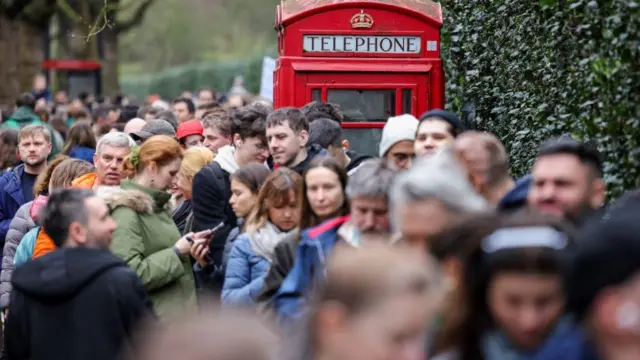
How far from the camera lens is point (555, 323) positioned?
463 cm

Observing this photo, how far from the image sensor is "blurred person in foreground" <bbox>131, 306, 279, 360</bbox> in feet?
10.3

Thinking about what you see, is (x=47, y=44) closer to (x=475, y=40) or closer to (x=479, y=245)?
(x=475, y=40)

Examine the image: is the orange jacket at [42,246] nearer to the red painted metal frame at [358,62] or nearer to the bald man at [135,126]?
the bald man at [135,126]

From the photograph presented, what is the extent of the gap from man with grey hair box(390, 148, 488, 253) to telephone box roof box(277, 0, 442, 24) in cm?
832

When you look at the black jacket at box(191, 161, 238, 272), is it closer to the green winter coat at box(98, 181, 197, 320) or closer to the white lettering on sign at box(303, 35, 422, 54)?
the green winter coat at box(98, 181, 197, 320)

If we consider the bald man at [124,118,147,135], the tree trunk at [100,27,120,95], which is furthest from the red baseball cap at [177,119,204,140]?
the tree trunk at [100,27,120,95]

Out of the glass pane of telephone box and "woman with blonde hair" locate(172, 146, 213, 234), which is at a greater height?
the glass pane of telephone box

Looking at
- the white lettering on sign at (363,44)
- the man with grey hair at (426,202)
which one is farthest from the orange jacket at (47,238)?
the white lettering on sign at (363,44)

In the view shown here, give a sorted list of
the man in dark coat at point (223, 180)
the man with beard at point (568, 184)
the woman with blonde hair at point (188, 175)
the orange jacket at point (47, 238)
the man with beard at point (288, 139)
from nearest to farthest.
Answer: the man with beard at point (568, 184) < the orange jacket at point (47, 238) < the man with beard at point (288, 139) < the man in dark coat at point (223, 180) < the woman with blonde hair at point (188, 175)

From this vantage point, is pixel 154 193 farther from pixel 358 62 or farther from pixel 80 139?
pixel 358 62

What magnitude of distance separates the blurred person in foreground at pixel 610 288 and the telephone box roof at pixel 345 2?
9.73 meters

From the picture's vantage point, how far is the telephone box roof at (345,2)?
45.6 ft

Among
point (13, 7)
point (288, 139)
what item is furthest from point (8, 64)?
point (288, 139)

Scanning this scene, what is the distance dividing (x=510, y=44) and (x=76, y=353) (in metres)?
5.17
